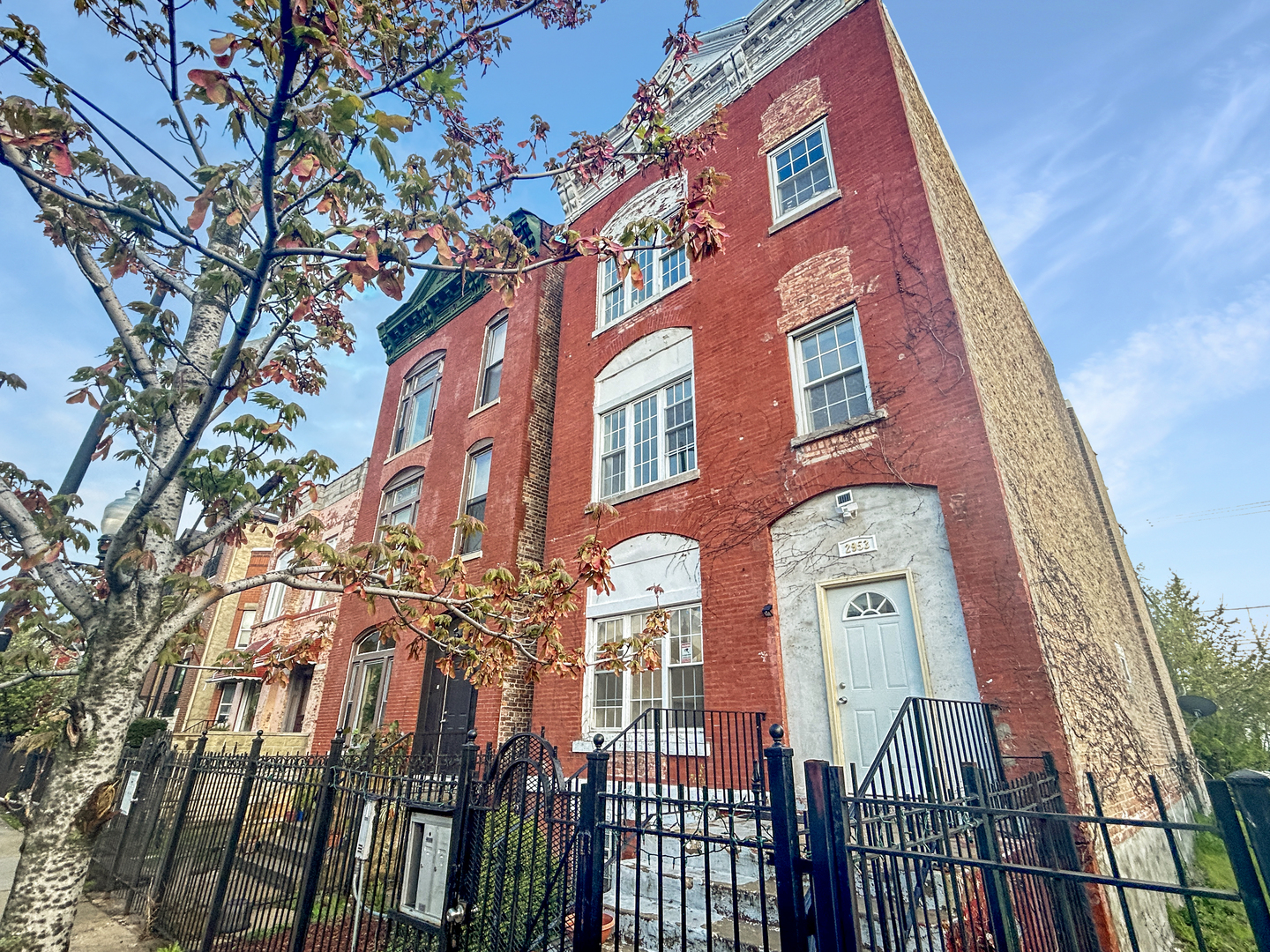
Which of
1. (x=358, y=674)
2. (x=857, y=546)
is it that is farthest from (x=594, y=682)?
(x=358, y=674)

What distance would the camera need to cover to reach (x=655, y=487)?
10828 millimetres

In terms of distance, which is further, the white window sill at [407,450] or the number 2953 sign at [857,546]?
the white window sill at [407,450]

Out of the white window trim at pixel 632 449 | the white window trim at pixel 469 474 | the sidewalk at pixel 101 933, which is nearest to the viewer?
the sidewalk at pixel 101 933

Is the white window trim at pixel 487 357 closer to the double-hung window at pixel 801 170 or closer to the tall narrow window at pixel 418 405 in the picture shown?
the tall narrow window at pixel 418 405

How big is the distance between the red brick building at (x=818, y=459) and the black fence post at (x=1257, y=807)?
455 centimetres

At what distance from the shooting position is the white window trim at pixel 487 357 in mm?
15414

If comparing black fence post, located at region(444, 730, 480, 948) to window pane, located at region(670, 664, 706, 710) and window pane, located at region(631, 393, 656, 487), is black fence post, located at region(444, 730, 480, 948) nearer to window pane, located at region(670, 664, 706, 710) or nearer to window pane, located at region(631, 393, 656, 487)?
window pane, located at region(670, 664, 706, 710)

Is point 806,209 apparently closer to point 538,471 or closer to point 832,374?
point 832,374

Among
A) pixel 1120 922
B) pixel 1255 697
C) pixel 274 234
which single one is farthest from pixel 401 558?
pixel 1255 697

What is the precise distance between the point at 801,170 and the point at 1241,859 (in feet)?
37.5

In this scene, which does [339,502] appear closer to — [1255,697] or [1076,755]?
[1076,755]

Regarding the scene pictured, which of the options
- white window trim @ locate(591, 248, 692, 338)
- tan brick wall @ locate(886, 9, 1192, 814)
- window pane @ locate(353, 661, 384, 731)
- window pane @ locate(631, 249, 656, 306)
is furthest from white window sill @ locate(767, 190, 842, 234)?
window pane @ locate(353, 661, 384, 731)

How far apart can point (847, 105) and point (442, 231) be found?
949 cm

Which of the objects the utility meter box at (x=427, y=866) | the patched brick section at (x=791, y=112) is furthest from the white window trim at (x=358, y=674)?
the patched brick section at (x=791, y=112)
